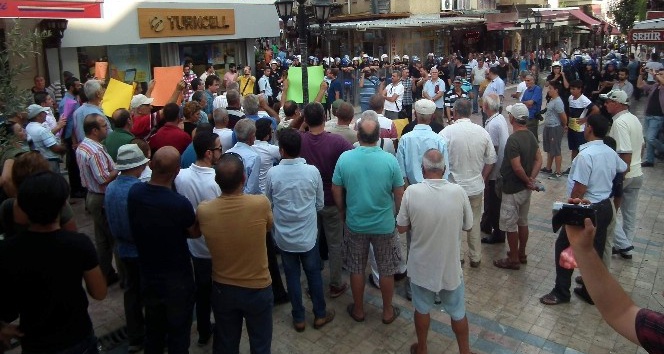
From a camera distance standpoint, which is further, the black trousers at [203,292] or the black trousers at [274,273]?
the black trousers at [274,273]

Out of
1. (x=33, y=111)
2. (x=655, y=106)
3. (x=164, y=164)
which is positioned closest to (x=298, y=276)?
(x=164, y=164)

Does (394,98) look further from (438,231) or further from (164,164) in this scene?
(164,164)

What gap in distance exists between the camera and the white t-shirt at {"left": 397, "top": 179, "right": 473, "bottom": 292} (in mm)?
3898

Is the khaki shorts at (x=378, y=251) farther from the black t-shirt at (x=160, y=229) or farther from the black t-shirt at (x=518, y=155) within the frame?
the black t-shirt at (x=518, y=155)

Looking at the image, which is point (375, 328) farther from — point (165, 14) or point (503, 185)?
point (165, 14)

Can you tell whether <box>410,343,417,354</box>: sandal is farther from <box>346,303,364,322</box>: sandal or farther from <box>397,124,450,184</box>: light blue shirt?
<box>397,124,450,184</box>: light blue shirt

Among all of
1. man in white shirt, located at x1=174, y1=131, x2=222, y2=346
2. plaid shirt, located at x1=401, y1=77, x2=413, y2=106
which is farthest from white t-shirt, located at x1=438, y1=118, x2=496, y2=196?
plaid shirt, located at x1=401, y1=77, x2=413, y2=106

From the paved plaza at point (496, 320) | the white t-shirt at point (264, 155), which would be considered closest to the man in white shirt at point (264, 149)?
the white t-shirt at point (264, 155)

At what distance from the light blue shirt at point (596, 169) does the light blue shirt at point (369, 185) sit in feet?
5.96

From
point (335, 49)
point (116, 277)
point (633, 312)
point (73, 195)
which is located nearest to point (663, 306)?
point (633, 312)

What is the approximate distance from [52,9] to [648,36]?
13815 mm

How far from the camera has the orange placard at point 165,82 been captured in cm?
803

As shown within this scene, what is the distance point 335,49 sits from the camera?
34156mm

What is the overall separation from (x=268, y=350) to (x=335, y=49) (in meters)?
31.9
